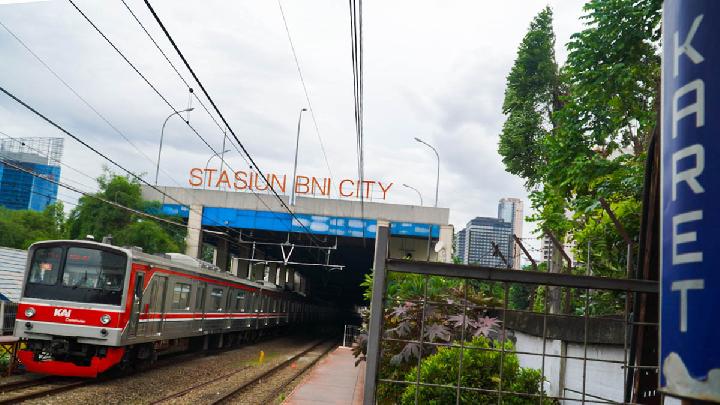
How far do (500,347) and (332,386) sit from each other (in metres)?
6.85

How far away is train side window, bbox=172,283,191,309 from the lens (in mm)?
16203

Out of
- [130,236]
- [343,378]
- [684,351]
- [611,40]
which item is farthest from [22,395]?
[130,236]

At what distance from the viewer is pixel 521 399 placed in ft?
23.2

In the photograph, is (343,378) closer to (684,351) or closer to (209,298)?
(209,298)

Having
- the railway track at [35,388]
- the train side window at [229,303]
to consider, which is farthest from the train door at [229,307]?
the railway track at [35,388]

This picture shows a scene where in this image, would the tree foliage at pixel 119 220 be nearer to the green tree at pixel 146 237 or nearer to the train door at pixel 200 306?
the green tree at pixel 146 237

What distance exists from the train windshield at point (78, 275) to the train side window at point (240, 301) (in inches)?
424

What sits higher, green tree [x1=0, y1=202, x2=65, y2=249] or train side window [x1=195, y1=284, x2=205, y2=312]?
green tree [x1=0, y1=202, x2=65, y2=249]

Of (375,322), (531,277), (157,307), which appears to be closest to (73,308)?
(157,307)

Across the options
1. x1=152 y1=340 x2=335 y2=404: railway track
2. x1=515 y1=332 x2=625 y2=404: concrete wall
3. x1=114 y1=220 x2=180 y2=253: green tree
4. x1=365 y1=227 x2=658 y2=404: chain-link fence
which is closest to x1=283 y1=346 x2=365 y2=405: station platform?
x1=152 y1=340 x2=335 y2=404: railway track

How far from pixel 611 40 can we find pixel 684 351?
1543cm

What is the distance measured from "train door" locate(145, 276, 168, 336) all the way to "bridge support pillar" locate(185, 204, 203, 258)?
19420mm

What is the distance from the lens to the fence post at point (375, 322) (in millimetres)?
5527

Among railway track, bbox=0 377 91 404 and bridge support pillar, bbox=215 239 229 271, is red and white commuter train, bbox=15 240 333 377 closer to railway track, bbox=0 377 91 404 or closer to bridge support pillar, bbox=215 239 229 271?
railway track, bbox=0 377 91 404
